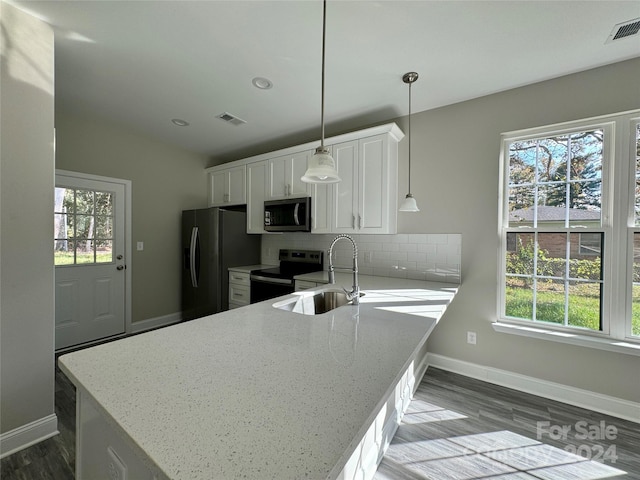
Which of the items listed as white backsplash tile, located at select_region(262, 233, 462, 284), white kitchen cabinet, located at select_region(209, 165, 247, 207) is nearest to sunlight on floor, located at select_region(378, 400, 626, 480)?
white backsplash tile, located at select_region(262, 233, 462, 284)

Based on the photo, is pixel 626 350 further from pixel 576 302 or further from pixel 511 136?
pixel 511 136

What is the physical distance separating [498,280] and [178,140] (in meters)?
4.05

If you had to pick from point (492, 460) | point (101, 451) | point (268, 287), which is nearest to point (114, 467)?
point (101, 451)

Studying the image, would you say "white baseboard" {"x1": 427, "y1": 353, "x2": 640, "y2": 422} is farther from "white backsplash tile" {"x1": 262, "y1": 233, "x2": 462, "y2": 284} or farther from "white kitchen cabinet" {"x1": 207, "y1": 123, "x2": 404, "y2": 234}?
"white kitchen cabinet" {"x1": 207, "y1": 123, "x2": 404, "y2": 234}

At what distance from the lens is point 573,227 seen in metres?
2.13

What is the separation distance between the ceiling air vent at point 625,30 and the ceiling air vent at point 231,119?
2.98 m

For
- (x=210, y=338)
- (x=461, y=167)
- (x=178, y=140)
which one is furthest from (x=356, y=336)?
(x=178, y=140)

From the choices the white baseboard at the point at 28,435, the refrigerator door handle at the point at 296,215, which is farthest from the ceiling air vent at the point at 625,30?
the white baseboard at the point at 28,435

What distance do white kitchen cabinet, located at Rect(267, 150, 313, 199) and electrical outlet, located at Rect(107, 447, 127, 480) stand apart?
103 inches

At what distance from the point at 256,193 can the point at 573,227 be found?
10.5 ft

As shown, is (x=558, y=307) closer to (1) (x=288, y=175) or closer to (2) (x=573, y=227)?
(2) (x=573, y=227)

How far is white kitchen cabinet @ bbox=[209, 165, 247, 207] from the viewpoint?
3684mm

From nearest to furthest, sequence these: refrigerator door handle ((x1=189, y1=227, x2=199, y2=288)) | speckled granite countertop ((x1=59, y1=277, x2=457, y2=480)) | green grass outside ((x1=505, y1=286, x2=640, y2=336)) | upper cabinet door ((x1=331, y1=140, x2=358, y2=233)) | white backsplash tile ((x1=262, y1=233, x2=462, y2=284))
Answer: speckled granite countertop ((x1=59, y1=277, x2=457, y2=480)), green grass outside ((x1=505, y1=286, x2=640, y2=336)), white backsplash tile ((x1=262, y1=233, x2=462, y2=284)), upper cabinet door ((x1=331, y1=140, x2=358, y2=233)), refrigerator door handle ((x1=189, y1=227, x2=199, y2=288))

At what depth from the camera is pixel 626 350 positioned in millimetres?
1883
